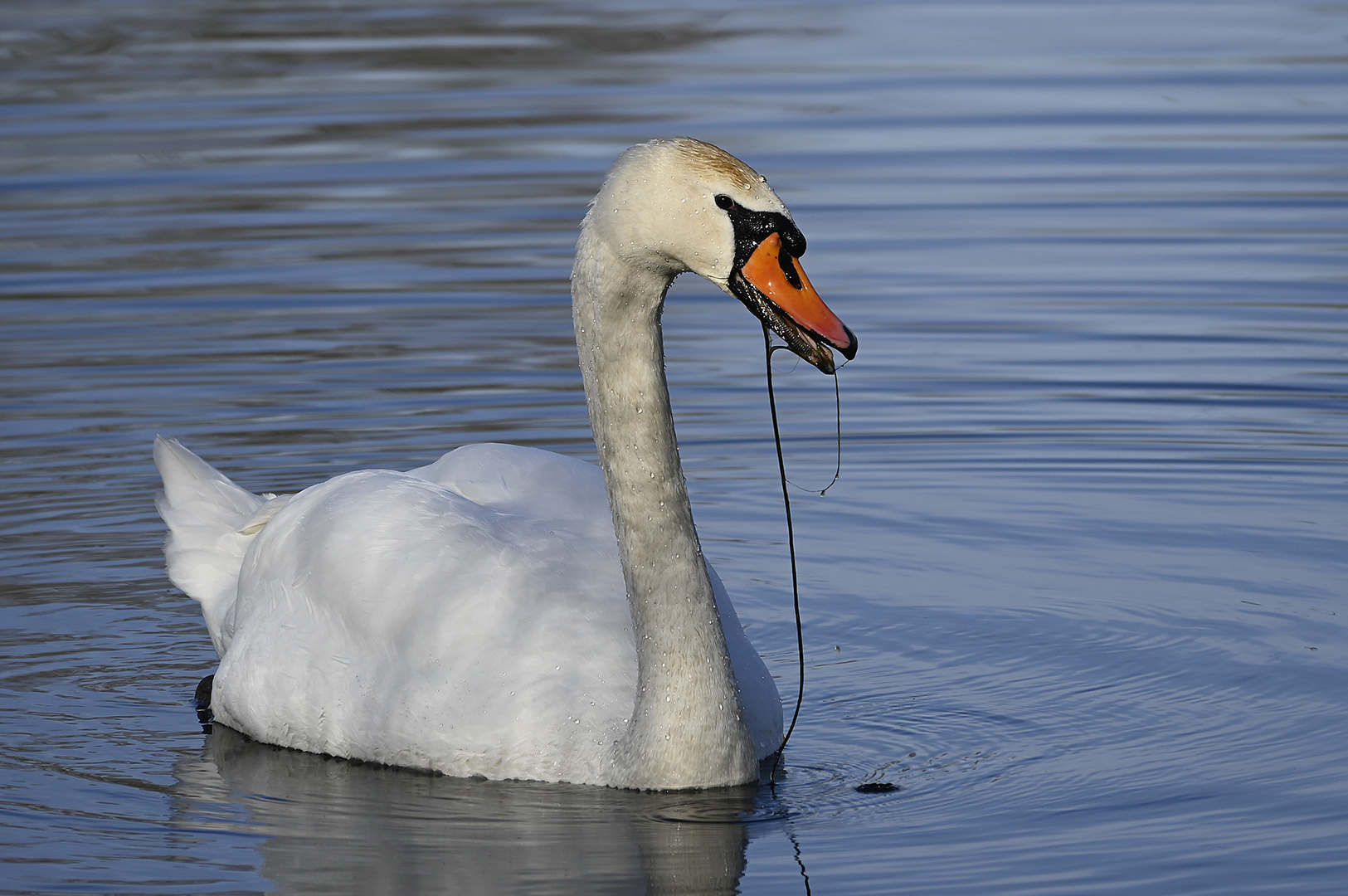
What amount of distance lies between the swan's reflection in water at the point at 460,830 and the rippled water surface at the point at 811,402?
2cm

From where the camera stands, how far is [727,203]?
646cm

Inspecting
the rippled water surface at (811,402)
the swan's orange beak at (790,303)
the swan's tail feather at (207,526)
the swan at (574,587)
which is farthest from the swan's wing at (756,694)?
the swan's tail feather at (207,526)

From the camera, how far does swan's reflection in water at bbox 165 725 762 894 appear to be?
254 inches

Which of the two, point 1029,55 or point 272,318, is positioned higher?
point 1029,55

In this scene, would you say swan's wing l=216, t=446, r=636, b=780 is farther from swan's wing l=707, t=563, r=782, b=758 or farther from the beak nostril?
the beak nostril

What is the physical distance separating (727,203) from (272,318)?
7632 millimetres

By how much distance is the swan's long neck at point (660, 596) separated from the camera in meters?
6.95

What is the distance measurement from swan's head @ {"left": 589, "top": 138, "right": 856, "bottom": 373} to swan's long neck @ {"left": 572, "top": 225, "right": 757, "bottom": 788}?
43 centimetres

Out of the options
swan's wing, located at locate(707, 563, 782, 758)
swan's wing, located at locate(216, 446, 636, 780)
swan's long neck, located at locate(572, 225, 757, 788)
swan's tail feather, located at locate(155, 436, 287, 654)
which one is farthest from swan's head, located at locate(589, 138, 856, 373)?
swan's tail feather, located at locate(155, 436, 287, 654)

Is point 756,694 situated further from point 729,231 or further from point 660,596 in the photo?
point 729,231

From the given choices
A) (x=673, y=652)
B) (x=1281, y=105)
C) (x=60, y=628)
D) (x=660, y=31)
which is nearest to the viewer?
(x=673, y=652)

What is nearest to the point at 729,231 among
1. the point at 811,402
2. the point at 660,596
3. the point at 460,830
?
the point at 660,596

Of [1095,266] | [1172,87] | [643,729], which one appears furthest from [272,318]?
[1172,87]

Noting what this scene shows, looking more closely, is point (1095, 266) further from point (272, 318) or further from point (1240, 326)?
point (272, 318)
